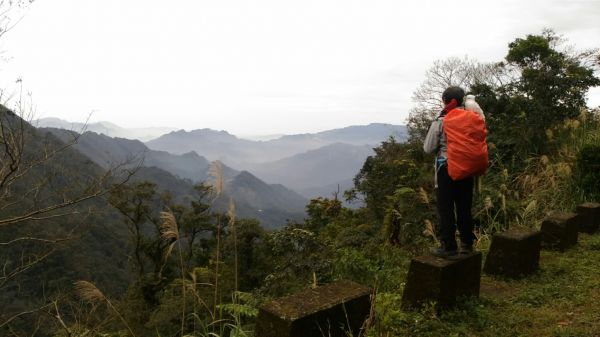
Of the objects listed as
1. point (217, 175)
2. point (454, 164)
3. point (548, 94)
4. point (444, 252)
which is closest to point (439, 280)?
point (444, 252)

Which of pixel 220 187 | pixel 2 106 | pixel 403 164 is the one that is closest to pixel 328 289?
pixel 220 187

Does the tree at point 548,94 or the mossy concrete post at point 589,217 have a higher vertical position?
the tree at point 548,94

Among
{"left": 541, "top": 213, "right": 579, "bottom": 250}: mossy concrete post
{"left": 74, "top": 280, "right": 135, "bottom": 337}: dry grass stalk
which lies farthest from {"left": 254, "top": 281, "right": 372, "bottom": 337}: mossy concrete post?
{"left": 541, "top": 213, "right": 579, "bottom": 250}: mossy concrete post

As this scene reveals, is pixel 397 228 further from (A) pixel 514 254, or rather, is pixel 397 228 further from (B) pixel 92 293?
(B) pixel 92 293

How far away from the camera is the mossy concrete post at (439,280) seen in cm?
341

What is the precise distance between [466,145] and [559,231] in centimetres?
314

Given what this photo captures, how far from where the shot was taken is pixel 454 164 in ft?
11.1

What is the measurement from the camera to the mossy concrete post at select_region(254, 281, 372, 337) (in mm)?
2508

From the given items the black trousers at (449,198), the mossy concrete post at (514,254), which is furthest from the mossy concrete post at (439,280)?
the mossy concrete post at (514,254)

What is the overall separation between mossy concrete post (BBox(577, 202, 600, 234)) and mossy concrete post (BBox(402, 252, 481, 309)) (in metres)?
3.68

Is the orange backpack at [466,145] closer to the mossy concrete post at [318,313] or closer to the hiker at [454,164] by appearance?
the hiker at [454,164]

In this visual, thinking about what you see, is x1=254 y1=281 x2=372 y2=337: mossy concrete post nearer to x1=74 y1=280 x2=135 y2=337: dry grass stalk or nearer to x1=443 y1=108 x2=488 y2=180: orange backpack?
x1=74 y1=280 x2=135 y2=337: dry grass stalk

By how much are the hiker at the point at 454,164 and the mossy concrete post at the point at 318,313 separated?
1097 millimetres

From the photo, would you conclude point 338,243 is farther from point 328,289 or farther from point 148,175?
point 148,175
